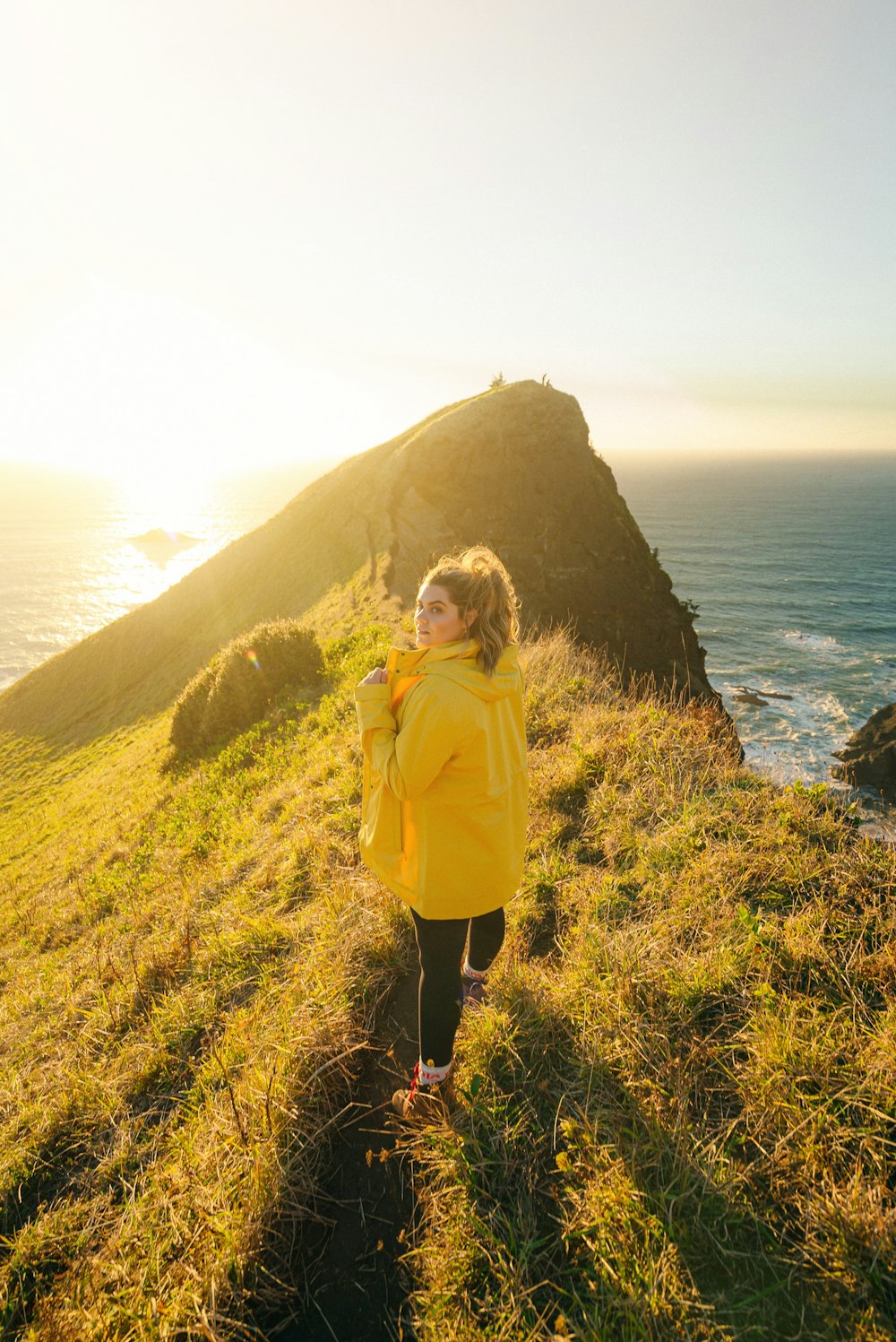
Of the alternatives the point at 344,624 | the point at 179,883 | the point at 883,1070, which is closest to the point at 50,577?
the point at 344,624

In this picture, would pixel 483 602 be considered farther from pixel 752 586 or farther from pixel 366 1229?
pixel 752 586

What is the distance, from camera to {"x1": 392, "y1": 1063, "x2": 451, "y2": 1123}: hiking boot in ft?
9.18

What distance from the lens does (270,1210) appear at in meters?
2.51

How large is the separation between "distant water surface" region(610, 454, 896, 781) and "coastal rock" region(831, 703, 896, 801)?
5.03 feet

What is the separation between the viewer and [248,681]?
42.3 ft

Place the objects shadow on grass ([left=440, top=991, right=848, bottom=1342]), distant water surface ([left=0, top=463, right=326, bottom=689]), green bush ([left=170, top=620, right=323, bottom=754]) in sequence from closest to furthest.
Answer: shadow on grass ([left=440, top=991, right=848, bottom=1342])
green bush ([left=170, top=620, right=323, bottom=754])
distant water surface ([left=0, top=463, right=326, bottom=689])

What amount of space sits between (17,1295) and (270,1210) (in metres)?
1.31

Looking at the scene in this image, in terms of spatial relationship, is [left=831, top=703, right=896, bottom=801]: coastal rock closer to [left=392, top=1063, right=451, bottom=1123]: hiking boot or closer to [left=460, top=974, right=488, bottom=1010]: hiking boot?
[left=460, top=974, right=488, bottom=1010]: hiking boot

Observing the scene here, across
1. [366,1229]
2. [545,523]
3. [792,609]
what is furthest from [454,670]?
[792,609]

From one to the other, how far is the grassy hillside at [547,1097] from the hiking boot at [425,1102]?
9 centimetres

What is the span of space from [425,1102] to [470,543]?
1903 cm

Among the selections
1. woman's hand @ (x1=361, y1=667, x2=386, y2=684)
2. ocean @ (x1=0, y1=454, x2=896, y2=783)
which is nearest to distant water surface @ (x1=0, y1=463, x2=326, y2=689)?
ocean @ (x1=0, y1=454, x2=896, y2=783)

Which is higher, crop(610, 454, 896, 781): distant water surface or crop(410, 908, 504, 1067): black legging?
crop(410, 908, 504, 1067): black legging

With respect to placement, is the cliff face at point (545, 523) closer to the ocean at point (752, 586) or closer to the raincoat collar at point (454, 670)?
the ocean at point (752, 586)
